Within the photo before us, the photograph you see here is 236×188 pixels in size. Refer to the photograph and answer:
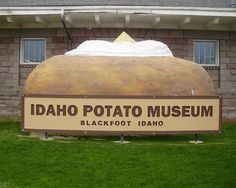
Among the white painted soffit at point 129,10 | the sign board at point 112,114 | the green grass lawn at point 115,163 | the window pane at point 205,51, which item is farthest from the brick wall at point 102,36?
the sign board at point 112,114

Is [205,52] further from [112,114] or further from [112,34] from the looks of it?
[112,114]

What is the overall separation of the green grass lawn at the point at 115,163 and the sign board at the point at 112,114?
0.90ft

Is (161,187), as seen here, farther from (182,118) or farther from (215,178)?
(182,118)

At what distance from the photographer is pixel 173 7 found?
15.3 metres

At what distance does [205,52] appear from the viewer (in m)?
16.8

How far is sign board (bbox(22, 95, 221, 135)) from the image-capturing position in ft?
33.1

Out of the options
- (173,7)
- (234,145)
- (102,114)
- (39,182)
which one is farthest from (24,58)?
(39,182)

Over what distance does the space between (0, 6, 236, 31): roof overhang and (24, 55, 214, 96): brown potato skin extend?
4489mm

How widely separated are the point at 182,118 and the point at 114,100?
1.30 m

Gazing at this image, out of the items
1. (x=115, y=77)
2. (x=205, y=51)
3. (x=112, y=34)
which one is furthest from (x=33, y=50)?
(x=115, y=77)

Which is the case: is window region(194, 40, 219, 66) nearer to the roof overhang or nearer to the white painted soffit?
the roof overhang

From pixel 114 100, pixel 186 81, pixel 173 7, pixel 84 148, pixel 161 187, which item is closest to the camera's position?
pixel 161 187

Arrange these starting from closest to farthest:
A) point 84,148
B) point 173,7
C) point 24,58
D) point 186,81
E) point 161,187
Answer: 1. point 161,187
2. point 84,148
3. point 186,81
4. point 173,7
5. point 24,58

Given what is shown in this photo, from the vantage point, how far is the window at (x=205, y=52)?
16.7 meters
